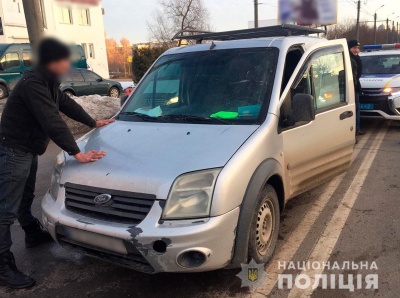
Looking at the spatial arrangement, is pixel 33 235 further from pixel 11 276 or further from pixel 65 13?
pixel 65 13

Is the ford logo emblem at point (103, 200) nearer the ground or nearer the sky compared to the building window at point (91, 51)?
nearer the ground

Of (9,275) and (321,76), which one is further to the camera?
(321,76)

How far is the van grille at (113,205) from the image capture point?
2.41 metres

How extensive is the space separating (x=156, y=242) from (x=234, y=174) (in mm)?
669

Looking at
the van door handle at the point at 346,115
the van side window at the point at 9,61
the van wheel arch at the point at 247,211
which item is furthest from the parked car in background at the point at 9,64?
the van wheel arch at the point at 247,211

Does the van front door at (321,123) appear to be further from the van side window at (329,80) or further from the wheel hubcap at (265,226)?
the wheel hubcap at (265,226)

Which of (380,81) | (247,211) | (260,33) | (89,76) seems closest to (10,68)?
(89,76)

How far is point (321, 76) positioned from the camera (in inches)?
154

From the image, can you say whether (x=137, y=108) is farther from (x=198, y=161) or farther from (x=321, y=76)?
(x=321, y=76)

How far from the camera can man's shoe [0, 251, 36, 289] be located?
114 inches

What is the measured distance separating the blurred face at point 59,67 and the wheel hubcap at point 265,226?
73.3 inches

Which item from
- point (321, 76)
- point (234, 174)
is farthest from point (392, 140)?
point (234, 174)

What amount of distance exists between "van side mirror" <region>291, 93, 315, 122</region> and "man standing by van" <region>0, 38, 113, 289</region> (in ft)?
5.32

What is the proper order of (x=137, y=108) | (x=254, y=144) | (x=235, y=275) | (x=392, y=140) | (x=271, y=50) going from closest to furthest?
(x=254, y=144) < (x=235, y=275) < (x=271, y=50) < (x=137, y=108) < (x=392, y=140)
